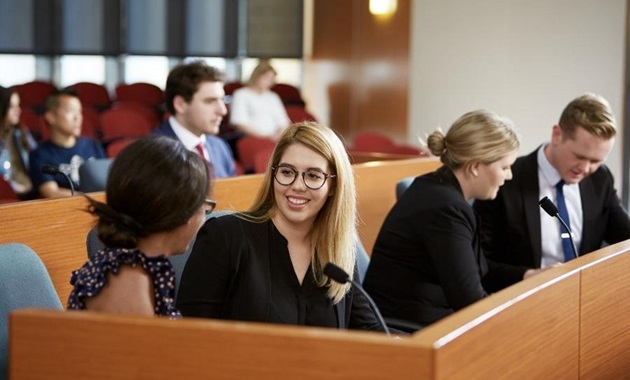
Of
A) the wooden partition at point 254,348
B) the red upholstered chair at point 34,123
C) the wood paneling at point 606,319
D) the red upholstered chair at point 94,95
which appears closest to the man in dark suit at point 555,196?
the wood paneling at point 606,319

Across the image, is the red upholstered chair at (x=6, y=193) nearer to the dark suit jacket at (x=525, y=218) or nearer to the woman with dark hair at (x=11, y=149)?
the woman with dark hair at (x=11, y=149)

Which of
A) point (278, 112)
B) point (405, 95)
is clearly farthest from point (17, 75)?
point (405, 95)

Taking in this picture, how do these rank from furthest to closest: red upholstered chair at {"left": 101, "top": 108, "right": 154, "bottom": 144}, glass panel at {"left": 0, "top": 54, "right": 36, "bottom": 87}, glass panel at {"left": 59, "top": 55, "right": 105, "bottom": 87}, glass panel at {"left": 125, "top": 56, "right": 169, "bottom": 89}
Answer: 1. glass panel at {"left": 125, "top": 56, "right": 169, "bottom": 89}
2. glass panel at {"left": 59, "top": 55, "right": 105, "bottom": 87}
3. glass panel at {"left": 0, "top": 54, "right": 36, "bottom": 87}
4. red upholstered chair at {"left": 101, "top": 108, "right": 154, "bottom": 144}

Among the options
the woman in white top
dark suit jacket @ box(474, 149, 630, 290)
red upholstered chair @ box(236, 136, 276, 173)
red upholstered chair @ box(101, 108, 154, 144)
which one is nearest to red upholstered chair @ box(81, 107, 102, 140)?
red upholstered chair @ box(101, 108, 154, 144)

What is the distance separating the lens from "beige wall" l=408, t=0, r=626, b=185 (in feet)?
28.0

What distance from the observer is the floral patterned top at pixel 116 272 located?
7.14ft

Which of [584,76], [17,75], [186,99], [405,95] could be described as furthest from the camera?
[17,75]

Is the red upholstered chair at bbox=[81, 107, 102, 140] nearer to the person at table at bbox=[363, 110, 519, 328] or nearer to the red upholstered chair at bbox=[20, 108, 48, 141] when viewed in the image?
the red upholstered chair at bbox=[20, 108, 48, 141]

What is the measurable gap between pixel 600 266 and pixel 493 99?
6984mm

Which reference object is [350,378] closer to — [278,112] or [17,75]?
[278,112]

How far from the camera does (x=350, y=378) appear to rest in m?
1.71

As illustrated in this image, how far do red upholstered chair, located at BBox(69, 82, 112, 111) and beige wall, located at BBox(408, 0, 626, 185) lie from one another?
292 cm

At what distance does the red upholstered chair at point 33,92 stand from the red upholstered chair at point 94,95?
0.28 meters

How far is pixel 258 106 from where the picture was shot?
9.94m
